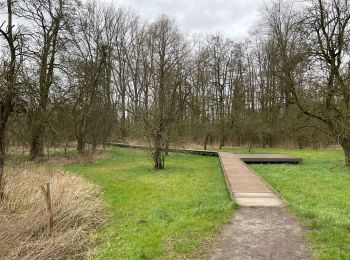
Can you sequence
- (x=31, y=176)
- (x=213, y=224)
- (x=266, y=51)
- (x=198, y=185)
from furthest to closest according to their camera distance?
(x=266, y=51) → (x=198, y=185) → (x=31, y=176) → (x=213, y=224)

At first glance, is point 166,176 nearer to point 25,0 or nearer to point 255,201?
point 255,201

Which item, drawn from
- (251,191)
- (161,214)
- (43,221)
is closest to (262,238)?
(161,214)

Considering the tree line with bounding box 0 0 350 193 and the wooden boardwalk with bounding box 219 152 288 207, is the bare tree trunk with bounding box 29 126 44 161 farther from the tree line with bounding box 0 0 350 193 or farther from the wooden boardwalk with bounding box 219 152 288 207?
the wooden boardwalk with bounding box 219 152 288 207

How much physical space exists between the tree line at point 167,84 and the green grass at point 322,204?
3.55m

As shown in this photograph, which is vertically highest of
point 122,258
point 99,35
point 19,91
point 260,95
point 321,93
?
point 99,35

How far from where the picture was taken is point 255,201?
342 inches

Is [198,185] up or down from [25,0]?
down

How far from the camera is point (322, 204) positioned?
900 centimetres

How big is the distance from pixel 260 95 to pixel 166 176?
2683cm

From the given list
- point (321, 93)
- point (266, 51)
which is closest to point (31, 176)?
point (321, 93)

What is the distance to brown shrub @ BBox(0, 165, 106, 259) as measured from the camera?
240 inches

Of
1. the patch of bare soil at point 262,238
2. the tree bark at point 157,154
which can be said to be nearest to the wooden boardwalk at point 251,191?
the patch of bare soil at point 262,238

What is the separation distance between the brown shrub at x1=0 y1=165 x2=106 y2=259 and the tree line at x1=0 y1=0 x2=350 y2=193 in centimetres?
163

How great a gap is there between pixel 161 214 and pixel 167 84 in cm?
1376
